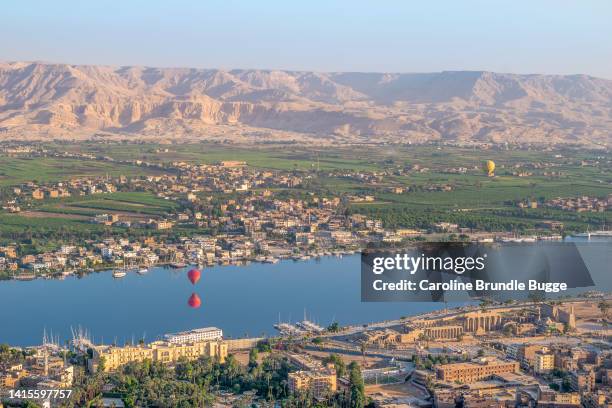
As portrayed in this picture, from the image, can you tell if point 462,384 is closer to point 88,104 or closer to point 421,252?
point 421,252

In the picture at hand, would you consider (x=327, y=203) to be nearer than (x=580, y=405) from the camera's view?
No

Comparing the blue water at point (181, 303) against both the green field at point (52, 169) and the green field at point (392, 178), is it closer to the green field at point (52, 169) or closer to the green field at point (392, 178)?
the green field at point (392, 178)

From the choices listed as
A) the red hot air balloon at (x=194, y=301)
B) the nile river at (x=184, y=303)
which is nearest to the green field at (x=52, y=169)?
the nile river at (x=184, y=303)

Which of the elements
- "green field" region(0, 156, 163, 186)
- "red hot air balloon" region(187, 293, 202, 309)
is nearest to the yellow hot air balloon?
"green field" region(0, 156, 163, 186)

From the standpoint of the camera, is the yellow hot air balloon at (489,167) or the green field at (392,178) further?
the yellow hot air balloon at (489,167)

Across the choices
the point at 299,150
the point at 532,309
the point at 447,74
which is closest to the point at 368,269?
the point at 532,309

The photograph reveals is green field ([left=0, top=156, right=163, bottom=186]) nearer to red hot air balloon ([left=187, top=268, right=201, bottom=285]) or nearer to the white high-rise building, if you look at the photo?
red hot air balloon ([left=187, top=268, right=201, bottom=285])
